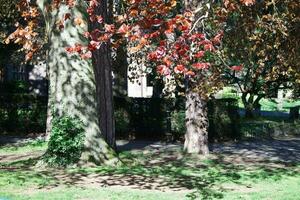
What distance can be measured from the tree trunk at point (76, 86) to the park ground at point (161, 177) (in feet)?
2.39

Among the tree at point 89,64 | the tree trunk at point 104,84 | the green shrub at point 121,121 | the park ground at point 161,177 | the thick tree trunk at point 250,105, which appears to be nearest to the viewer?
the tree at point 89,64

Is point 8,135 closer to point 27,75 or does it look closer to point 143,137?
point 143,137

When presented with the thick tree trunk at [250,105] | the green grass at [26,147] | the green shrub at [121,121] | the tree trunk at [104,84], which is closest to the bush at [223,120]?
the green shrub at [121,121]

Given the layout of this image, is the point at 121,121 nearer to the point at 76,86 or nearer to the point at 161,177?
the point at 76,86

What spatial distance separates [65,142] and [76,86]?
5.03ft

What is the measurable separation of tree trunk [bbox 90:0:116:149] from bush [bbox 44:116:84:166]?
6.94 feet

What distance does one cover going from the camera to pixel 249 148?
19.2 meters

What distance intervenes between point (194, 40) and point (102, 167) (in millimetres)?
6637

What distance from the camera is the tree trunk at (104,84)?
590 inches

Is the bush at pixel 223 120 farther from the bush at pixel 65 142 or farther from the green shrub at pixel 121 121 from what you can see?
the bush at pixel 65 142

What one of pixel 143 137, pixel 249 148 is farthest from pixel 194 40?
pixel 143 137

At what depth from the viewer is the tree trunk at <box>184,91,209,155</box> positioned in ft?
54.6

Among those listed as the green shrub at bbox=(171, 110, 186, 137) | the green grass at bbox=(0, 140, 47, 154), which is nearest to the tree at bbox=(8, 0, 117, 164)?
the green grass at bbox=(0, 140, 47, 154)

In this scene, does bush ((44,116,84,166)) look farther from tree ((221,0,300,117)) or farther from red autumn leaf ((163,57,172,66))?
red autumn leaf ((163,57,172,66))
